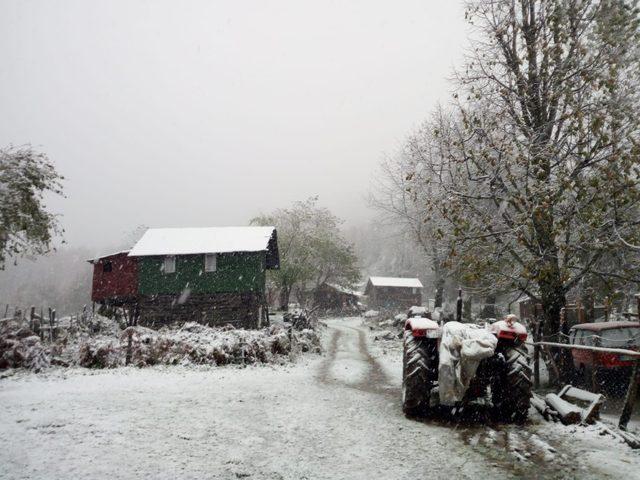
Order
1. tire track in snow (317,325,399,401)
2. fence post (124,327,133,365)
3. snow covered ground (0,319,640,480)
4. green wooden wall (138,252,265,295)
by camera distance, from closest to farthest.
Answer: snow covered ground (0,319,640,480), tire track in snow (317,325,399,401), fence post (124,327,133,365), green wooden wall (138,252,265,295)

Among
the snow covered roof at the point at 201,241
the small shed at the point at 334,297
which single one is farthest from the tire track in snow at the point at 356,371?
the small shed at the point at 334,297

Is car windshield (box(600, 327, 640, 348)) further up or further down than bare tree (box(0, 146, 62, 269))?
further down

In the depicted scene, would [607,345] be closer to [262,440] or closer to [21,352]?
[262,440]

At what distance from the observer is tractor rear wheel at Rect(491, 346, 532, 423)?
634 centimetres

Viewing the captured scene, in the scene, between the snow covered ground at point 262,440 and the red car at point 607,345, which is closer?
the snow covered ground at point 262,440

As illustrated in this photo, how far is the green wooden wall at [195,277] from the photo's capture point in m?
27.5

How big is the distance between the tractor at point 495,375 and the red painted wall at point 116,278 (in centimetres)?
2788

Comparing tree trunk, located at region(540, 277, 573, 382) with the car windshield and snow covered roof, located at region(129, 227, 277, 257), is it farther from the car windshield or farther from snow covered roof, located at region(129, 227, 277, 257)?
snow covered roof, located at region(129, 227, 277, 257)

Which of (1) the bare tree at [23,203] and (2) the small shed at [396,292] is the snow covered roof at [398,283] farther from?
(1) the bare tree at [23,203]

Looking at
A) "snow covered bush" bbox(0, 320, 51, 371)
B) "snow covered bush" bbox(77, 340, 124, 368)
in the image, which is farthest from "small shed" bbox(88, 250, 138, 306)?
"snow covered bush" bbox(77, 340, 124, 368)

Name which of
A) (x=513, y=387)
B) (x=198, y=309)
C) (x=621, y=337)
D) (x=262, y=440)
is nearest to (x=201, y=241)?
(x=198, y=309)

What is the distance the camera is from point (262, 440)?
594 cm

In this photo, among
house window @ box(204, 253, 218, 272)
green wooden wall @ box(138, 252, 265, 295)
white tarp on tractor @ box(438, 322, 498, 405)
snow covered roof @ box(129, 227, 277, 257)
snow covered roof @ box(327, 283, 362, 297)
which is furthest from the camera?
snow covered roof @ box(327, 283, 362, 297)

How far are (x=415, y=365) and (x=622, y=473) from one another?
9.54ft
